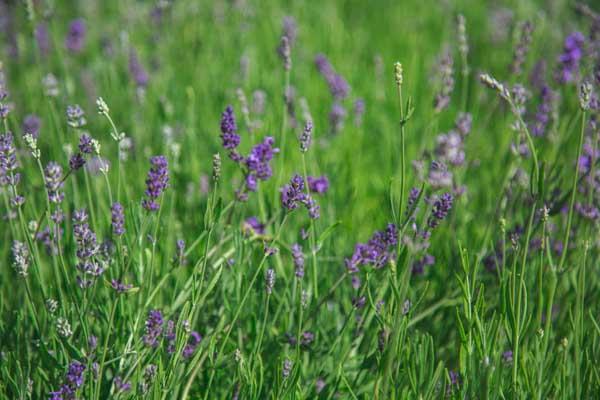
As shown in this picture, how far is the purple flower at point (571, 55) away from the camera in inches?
105

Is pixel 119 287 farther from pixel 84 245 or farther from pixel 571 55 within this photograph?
pixel 571 55

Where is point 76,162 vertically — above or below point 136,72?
below

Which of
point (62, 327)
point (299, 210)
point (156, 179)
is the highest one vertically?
point (299, 210)

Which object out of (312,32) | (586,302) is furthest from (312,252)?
(312,32)

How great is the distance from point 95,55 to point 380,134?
6.47 feet

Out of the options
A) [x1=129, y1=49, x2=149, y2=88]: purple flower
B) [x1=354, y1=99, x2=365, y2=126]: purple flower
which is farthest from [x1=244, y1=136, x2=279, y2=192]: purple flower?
[x1=129, y1=49, x2=149, y2=88]: purple flower

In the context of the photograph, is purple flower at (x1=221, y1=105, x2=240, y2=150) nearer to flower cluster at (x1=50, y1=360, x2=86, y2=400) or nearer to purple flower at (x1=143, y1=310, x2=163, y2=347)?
purple flower at (x1=143, y1=310, x2=163, y2=347)

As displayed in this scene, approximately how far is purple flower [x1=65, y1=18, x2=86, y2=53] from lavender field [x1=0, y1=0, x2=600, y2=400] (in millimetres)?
17

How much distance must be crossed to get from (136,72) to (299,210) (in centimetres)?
139

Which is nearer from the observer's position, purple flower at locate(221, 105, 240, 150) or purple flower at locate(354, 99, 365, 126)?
purple flower at locate(221, 105, 240, 150)

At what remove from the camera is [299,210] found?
8.64 feet

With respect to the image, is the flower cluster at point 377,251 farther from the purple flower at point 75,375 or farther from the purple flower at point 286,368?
the purple flower at point 75,375

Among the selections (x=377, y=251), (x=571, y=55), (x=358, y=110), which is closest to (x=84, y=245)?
(x=377, y=251)

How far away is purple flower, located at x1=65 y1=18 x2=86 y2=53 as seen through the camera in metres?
3.78
